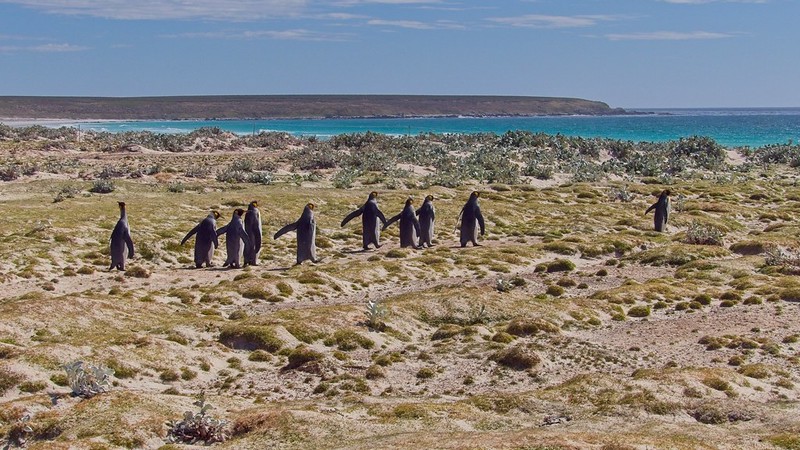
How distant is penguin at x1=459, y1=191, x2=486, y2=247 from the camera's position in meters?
35.0

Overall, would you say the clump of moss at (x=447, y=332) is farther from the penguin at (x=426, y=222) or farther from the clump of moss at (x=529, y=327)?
the penguin at (x=426, y=222)

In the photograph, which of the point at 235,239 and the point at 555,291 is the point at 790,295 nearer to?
the point at 555,291

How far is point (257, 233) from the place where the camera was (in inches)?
1216

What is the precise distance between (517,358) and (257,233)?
14.3 metres

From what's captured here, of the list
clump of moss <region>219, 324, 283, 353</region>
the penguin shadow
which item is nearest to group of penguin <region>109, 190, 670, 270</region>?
the penguin shadow

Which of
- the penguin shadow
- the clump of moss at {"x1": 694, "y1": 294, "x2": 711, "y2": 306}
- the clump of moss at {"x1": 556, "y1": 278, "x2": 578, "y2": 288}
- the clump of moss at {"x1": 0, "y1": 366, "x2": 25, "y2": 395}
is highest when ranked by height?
the clump of moss at {"x1": 0, "y1": 366, "x2": 25, "y2": 395}

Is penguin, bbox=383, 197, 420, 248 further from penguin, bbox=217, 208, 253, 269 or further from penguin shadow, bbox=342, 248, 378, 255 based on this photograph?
penguin, bbox=217, 208, 253, 269

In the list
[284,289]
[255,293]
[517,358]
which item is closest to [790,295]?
[517,358]

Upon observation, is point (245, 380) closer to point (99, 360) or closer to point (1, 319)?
point (99, 360)

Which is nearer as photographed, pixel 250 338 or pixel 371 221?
pixel 250 338

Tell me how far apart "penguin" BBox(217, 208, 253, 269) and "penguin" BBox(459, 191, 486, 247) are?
9.01m

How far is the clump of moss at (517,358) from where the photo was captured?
18734mm

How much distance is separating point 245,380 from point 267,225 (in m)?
20.1

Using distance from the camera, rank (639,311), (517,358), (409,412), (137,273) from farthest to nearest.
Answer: (137,273), (639,311), (517,358), (409,412)
